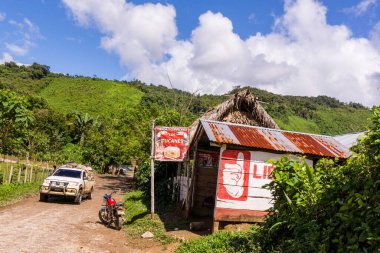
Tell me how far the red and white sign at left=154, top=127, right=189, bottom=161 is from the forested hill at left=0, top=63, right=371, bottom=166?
10.1m

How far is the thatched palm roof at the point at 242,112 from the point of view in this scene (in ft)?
52.7

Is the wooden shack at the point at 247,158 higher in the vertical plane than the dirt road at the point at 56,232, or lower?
higher

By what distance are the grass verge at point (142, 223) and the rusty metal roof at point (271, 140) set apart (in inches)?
130

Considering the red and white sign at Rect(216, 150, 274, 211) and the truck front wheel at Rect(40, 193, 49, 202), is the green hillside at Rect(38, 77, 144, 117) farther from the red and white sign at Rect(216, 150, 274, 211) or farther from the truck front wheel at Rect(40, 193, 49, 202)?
the red and white sign at Rect(216, 150, 274, 211)

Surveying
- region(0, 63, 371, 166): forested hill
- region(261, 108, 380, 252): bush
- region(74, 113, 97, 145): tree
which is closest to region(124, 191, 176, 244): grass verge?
region(261, 108, 380, 252): bush

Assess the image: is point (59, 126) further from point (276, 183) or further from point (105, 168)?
point (276, 183)

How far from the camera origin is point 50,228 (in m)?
10.7

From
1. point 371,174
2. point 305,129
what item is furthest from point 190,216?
point 305,129

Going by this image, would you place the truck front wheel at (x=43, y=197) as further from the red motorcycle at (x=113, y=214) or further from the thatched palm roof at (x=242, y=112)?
the thatched palm roof at (x=242, y=112)

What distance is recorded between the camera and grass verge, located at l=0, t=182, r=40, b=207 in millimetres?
14931

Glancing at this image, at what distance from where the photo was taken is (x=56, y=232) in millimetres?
10281

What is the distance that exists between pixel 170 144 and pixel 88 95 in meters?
64.2

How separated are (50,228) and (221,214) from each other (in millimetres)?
5210

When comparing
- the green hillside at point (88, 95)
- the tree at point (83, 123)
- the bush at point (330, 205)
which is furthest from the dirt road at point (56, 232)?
the green hillside at point (88, 95)
